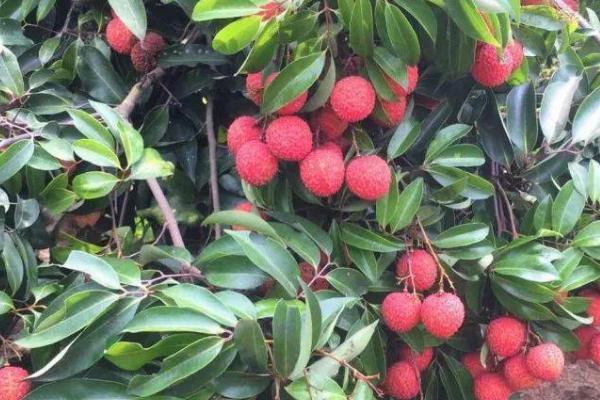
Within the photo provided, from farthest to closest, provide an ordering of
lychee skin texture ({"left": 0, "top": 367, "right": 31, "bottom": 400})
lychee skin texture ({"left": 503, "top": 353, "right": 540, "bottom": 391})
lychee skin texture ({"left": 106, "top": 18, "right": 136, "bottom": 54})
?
lychee skin texture ({"left": 106, "top": 18, "right": 136, "bottom": 54})
lychee skin texture ({"left": 503, "top": 353, "right": 540, "bottom": 391})
lychee skin texture ({"left": 0, "top": 367, "right": 31, "bottom": 400})

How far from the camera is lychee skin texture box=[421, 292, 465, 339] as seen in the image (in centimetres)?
84

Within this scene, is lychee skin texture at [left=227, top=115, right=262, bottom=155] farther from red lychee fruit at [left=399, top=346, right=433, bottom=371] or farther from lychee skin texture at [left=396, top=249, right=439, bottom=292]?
red lychee fruit at [left=399, top=346, right=433, bottom=371]

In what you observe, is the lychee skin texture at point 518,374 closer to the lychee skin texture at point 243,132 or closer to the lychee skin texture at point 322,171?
the lychee skin texture at point 322,171

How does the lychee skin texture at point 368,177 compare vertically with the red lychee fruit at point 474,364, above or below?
above

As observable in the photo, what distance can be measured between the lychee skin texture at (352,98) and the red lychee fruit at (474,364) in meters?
0.43

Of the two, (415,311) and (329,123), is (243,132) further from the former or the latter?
(415,311)

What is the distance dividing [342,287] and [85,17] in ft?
2.14

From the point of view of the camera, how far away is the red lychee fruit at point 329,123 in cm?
87

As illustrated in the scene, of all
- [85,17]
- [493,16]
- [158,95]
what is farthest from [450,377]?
[85,17]

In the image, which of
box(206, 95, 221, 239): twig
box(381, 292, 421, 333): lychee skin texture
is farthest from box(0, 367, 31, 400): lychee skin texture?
box(381, 292, 421, 333): lychee skin texture

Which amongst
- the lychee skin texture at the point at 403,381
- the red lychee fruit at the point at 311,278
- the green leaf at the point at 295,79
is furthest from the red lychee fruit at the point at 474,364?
the green leaf at the point at 295,79

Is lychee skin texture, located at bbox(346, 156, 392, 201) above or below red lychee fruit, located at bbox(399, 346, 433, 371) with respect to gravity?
above

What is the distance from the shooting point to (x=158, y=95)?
1168 millimetres

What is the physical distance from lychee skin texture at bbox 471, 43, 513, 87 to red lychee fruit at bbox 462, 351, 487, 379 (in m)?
0.41
